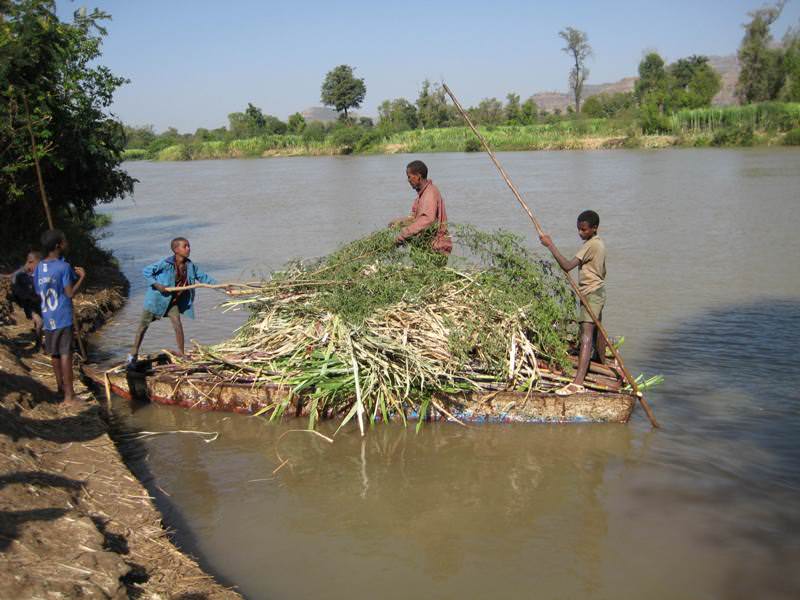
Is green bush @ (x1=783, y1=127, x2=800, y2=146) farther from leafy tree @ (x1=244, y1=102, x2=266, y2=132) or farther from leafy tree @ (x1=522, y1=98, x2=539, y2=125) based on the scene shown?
leafy tree @ (x1=244, y1=102, x2=266, y2=132)

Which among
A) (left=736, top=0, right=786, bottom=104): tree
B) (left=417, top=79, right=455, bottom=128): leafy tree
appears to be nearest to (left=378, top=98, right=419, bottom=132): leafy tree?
(left=417, top=79, right=455, bottom=128): leafy tree

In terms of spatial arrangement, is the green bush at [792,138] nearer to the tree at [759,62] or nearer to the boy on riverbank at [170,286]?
the tree at [759,62]

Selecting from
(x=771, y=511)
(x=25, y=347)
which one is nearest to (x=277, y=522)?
(x=771, y=511)

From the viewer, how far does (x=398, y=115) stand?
72062 mm

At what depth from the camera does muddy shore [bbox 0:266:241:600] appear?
3254 millimetres

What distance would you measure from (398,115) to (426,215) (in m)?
67.7

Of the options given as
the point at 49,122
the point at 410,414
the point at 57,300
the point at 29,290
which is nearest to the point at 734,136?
→ the point at 49,122

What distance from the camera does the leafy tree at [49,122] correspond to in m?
9.06

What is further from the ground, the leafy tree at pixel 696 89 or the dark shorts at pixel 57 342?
the leafy tree at pixel 696 89

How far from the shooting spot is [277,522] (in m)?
4.82

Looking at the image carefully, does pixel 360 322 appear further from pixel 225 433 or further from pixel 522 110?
pixel 522 110

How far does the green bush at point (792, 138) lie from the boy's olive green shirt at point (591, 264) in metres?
36.5

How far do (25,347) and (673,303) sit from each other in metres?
7.97

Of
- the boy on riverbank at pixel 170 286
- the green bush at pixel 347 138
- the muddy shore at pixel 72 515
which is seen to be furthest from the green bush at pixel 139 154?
the muddy shore at pixel 72 515
